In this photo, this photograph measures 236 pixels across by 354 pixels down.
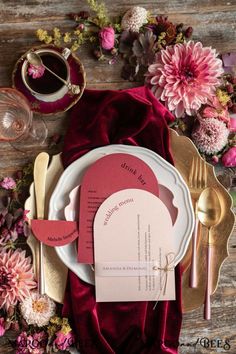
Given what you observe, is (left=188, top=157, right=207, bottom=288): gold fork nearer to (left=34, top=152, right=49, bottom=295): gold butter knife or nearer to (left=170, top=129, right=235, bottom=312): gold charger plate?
(left=170, top=129, right=235, bottom=312): gold charger plate

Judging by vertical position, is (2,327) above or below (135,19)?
below

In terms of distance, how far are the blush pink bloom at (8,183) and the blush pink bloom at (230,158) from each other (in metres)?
0.43

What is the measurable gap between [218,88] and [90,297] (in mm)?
502

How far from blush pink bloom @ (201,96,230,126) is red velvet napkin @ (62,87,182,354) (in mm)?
75

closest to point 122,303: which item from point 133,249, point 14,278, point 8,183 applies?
point 133,249

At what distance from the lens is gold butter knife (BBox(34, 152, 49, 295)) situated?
3.06 feet

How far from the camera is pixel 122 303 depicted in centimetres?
94

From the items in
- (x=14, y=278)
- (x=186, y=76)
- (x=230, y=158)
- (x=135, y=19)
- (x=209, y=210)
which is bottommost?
(x=14, y=278)

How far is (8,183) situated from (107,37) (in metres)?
0.36

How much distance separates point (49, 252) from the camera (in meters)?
0.94

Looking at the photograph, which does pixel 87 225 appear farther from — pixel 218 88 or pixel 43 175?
pixel 218 88

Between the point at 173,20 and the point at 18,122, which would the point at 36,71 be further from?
the point at 173,20

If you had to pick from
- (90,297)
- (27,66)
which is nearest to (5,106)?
(27,66)

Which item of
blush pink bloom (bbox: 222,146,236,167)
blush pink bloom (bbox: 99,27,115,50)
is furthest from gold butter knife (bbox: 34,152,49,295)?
blush pink bloom (bbox: 222,146,236,167)
